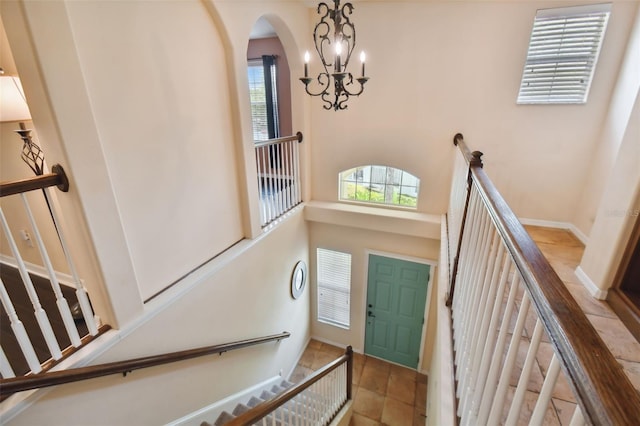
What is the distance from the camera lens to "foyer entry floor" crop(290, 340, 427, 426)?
3.90 metres

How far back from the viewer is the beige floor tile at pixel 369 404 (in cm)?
394

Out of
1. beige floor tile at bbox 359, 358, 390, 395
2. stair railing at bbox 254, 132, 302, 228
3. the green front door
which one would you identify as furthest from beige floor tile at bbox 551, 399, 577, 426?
beige floor tile at bbox 359, 358, 390, 395

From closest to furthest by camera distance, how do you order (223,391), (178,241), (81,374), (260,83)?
(81,374), (178,241), (223,391), (260,83)

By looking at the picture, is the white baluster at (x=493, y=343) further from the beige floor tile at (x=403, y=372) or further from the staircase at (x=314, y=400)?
the beige floor tile at (x=403, y=372)

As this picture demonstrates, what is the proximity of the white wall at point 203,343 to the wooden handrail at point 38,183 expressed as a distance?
3.25 feet

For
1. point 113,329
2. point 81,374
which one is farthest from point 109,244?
point 81,374

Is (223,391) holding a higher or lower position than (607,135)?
lower

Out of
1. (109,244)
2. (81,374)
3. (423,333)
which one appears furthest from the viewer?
(423,333)

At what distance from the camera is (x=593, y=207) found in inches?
116

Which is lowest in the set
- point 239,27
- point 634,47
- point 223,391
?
point 223,391

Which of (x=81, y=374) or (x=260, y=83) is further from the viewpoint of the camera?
(x=260, y=83)

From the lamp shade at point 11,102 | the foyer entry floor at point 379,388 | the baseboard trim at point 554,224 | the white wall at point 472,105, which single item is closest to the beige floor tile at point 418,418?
the foyer entry floor at point 379,388

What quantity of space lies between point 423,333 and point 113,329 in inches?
160

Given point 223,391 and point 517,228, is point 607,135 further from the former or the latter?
point 223,391
